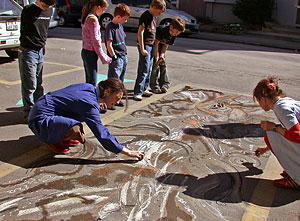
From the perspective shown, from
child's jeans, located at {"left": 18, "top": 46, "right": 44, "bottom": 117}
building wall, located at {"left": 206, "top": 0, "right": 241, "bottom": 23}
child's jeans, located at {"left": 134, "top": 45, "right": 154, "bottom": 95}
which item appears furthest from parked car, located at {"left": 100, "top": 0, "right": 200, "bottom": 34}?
child's jeans, located at {"left": 18, "top": 46, "right": 44, "bottom": 117}

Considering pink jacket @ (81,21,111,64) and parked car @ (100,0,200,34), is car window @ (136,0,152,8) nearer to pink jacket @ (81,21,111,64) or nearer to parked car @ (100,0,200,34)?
parked car @ (100,0,200,34)

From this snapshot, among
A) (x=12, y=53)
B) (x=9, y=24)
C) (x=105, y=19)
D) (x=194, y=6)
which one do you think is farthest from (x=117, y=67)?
(x=194, y=6)

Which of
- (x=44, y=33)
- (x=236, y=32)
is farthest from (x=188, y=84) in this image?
(x=236, y=32)

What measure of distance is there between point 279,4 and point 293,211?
19.0 meters

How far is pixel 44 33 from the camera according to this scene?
13.6 ft

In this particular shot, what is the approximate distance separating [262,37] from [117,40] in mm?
13993

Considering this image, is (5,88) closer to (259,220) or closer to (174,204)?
(174,204)

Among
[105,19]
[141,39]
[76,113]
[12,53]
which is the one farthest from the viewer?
[105,19]

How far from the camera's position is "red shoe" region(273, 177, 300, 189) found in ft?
9.90

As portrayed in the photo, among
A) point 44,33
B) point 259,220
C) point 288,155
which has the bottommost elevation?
point 259,220

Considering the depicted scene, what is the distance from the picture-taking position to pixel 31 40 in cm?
402

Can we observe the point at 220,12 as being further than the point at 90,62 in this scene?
Yes

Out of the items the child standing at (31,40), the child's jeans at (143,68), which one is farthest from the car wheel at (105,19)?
the child standing at (31,40)

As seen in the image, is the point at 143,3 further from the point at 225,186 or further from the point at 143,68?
the point at 225,186
